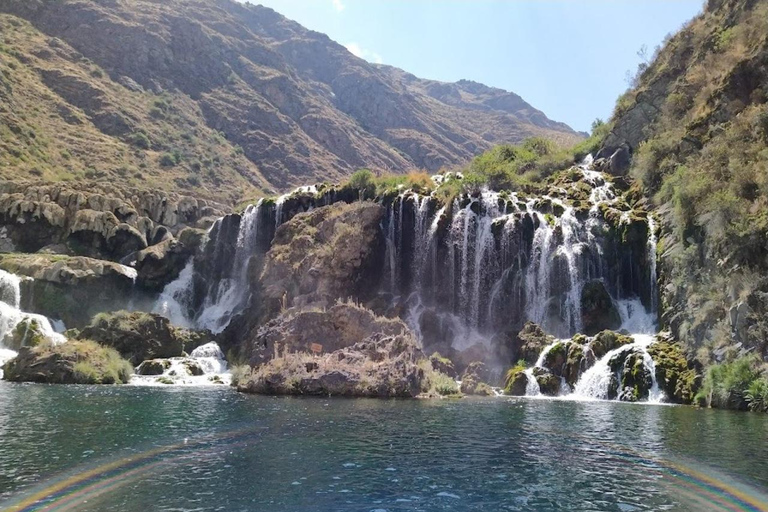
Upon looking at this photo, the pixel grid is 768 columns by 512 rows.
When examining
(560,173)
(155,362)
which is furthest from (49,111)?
(560,173)

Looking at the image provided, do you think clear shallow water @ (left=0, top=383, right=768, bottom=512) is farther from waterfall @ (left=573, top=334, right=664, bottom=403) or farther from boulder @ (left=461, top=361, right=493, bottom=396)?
boulder @ (left=461, top=361, right=493, bottom=396)

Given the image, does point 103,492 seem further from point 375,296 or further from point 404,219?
point 404,219

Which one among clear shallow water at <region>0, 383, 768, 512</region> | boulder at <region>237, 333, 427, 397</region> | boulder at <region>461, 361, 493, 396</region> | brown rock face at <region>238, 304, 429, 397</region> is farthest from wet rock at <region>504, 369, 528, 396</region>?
clear shallow water at <region>0, 383, 768, 512</region>

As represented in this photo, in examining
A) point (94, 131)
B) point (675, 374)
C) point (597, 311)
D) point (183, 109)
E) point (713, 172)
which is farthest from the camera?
point (183, 109)

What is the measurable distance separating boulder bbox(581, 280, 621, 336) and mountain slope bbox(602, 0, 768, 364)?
146 inches

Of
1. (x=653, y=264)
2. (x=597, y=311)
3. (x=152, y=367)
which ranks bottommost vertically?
(x=152, y=367)

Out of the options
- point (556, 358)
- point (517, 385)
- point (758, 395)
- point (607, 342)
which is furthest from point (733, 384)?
point (517, 385)

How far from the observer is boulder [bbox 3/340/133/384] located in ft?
119

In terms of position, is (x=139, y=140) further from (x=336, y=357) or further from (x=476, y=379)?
(x=476, y=379)

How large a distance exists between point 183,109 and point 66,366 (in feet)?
326

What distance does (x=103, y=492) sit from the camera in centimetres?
1220

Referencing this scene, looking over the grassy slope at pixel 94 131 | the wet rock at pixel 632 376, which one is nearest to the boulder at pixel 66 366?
the wet rock at pixel 632 376

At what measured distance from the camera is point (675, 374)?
30812 mm

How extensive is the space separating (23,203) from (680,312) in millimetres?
57897
